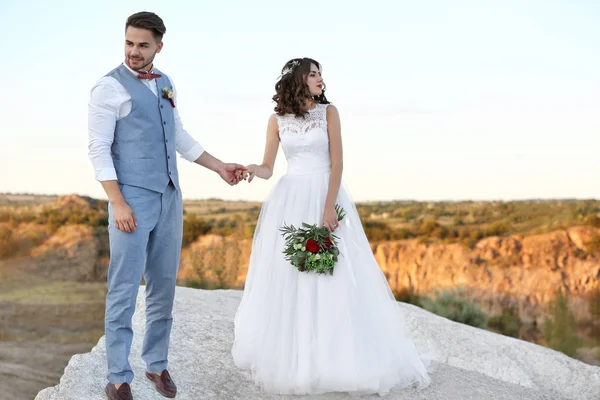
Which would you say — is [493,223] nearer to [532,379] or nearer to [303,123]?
[532,379]

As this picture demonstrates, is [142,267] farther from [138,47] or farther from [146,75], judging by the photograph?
[138,47]

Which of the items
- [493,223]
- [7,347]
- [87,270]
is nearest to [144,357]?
[7,347]

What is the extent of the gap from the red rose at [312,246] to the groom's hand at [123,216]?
3.84ft

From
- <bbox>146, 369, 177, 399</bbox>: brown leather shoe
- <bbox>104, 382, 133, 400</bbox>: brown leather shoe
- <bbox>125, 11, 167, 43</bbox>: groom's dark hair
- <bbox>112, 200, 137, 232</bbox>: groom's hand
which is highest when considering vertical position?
<bbox>125, 11, 167, 43</bbox>: groom's dark hair

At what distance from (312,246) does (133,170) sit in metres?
1.26

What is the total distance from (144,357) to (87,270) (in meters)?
5.79

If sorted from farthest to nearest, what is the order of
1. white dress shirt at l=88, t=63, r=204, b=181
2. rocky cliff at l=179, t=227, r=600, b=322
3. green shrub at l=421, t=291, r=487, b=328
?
rocky cliff at l=179, t=227, r=600, b=322 → green shrub at l=421, t=291, r=487, b=328 → white dress shirt at l=88, t=63, r=204, b=181

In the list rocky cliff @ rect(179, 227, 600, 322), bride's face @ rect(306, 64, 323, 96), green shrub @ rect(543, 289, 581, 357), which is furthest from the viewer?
rocky cliff @ rect(179, 227, 600, 322)

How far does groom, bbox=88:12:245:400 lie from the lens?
3549 mm

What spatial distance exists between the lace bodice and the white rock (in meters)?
1.57

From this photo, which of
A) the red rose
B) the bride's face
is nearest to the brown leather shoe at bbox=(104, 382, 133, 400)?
the red rose

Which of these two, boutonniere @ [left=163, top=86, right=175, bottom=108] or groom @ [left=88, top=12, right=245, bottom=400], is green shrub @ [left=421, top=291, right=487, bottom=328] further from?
boutonniere @ [left=163, top=86, right=175, bottom=108]

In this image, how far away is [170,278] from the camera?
3.99 meters

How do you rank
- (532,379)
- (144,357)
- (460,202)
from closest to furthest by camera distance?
(144,357) < (532,379) < (460,202)
